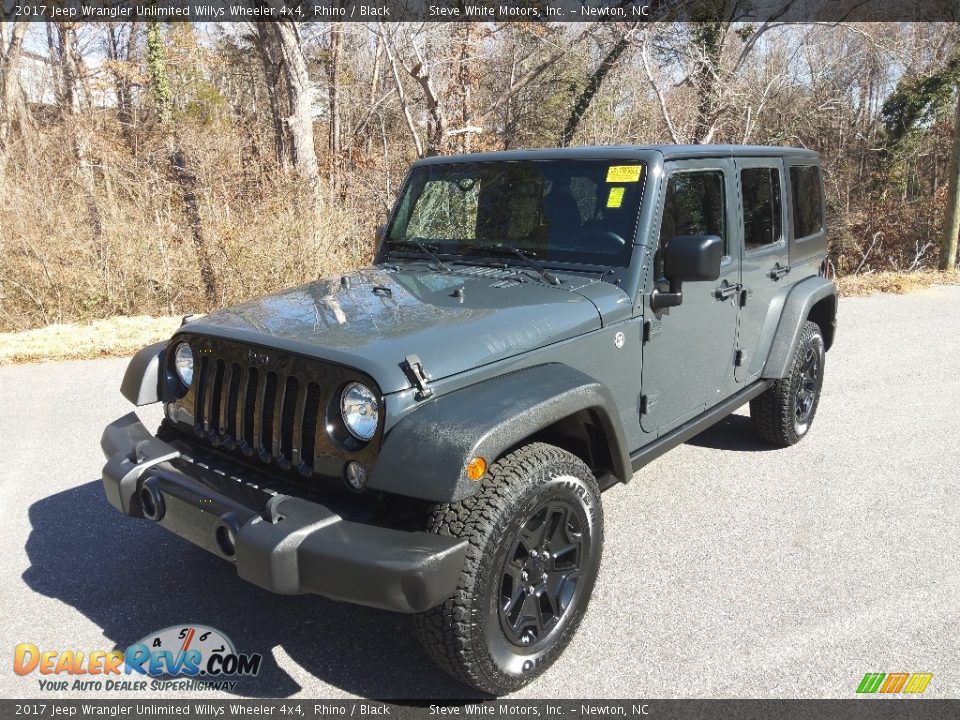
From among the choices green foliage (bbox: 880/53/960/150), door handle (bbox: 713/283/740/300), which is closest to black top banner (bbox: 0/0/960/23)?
green foliage (bbox: 880/53/960/150)

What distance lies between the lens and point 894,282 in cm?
1068

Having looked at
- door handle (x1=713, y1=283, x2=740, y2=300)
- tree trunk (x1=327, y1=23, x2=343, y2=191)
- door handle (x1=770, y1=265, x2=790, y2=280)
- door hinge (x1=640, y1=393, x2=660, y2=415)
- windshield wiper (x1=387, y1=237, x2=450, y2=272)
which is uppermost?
tree trunk (x1=327, y1=23, x2=343, y2=191)

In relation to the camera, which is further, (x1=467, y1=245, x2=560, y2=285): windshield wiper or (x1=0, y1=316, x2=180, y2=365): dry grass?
(x1=0, y1=316, x2=180, y2=365): dry grass

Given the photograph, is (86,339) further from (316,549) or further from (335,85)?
(335,85)

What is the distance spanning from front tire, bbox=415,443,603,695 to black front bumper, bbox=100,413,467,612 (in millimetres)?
119

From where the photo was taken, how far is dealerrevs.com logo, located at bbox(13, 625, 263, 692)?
270 cm

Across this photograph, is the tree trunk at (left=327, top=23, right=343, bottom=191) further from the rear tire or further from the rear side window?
the rear tire

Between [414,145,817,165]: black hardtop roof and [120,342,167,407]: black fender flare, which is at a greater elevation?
[414,145,817,165]: black hardtop roof

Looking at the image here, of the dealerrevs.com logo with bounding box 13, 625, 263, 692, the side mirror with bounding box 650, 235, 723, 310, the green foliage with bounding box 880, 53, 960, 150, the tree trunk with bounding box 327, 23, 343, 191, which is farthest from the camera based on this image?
the tree trunk with bounding box 327, 23, 343, 191

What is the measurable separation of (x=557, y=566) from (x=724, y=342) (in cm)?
177

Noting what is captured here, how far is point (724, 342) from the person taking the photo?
12.9 feet

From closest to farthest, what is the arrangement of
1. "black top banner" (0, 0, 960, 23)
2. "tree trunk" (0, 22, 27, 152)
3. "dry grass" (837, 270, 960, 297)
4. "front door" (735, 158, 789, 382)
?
1. "front door" (735, 158, 789, 382)
2. "dry grass" (837, 270, 960, 297)
3. "black top banner" (0, 0, 960, 23)
4. "tree trunk" (0, 22, 27, 152)

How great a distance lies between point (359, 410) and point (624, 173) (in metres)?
1.74

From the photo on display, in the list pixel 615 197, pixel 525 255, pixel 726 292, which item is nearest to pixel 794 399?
pixel 726 292
